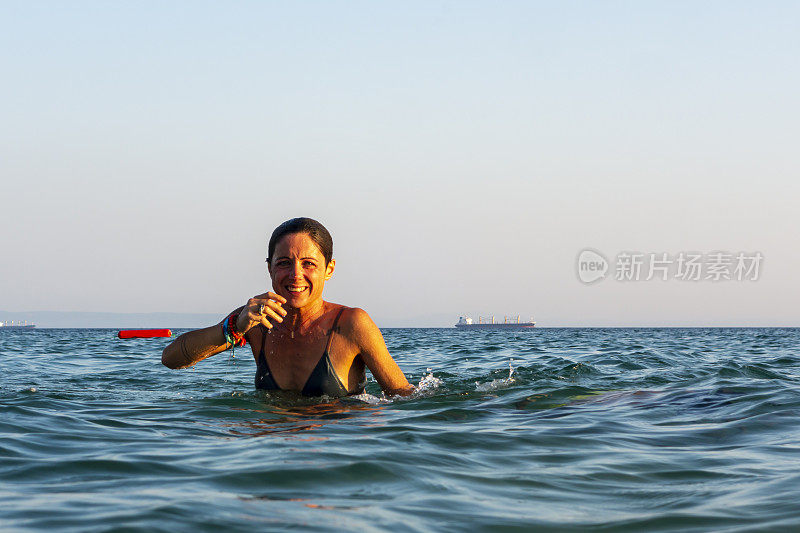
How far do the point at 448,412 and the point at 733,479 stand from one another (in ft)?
8.57

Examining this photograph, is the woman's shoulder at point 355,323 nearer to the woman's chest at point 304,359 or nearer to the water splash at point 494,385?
the woman's chest at point 304,359

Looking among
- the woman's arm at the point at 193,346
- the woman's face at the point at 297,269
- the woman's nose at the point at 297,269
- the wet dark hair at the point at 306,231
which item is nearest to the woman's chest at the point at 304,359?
the woman's face at the point at 297,269

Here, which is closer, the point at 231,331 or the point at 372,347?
the point at 231,331

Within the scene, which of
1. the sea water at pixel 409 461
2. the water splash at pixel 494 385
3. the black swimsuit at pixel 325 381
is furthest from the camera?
the water splash at pixel 494 385

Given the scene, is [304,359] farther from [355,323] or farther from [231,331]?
[231,331]

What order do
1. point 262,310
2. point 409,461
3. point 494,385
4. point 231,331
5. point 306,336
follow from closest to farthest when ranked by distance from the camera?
point 409,461 < point 262,310 < point 231,331 < point 306,336 < point 494,385

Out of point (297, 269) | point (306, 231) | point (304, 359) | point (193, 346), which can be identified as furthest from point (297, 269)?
point (193, 346)

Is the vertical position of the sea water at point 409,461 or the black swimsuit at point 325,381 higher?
the black swimsuit at point 325,381

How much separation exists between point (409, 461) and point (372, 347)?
194cm

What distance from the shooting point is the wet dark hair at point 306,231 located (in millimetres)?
6082

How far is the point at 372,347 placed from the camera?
6.19 m

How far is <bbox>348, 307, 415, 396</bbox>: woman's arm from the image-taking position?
6172 millimetres

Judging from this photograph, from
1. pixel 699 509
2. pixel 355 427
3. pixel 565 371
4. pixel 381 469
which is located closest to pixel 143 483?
pixel 381 469

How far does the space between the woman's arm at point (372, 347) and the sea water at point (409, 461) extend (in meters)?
0.27
